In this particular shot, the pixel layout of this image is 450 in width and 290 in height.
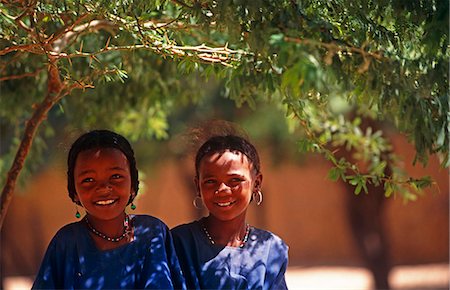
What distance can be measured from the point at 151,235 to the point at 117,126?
115 inches

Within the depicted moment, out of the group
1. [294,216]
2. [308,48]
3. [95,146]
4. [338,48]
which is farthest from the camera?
[294,216]

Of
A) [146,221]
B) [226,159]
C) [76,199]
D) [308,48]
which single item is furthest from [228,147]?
[308,48]

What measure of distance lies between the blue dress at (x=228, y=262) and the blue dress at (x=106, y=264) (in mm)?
94

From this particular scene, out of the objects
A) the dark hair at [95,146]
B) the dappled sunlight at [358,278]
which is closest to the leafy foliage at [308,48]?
the dark hair at [95,146]

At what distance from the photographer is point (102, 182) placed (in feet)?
11.2

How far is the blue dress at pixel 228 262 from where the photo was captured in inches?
138

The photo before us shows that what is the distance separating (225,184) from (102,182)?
0.55 meters

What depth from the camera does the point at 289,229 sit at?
1427cm

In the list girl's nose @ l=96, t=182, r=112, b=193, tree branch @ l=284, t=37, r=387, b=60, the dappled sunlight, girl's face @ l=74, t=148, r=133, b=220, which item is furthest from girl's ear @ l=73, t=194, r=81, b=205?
the dappled sunlight

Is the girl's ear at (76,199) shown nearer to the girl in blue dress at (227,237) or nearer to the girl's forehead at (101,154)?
the girl's forehead at (101,154)

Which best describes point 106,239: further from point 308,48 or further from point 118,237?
point 308,48

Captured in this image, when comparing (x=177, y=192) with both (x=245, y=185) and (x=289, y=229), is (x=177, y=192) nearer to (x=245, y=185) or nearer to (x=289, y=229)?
(x=289, y=229)

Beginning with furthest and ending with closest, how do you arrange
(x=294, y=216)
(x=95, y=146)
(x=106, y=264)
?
(x=294, y=216) < (x=95, y=146) < (x=106, y=264)

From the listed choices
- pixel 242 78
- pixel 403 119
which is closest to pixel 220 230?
pixel 242 78
